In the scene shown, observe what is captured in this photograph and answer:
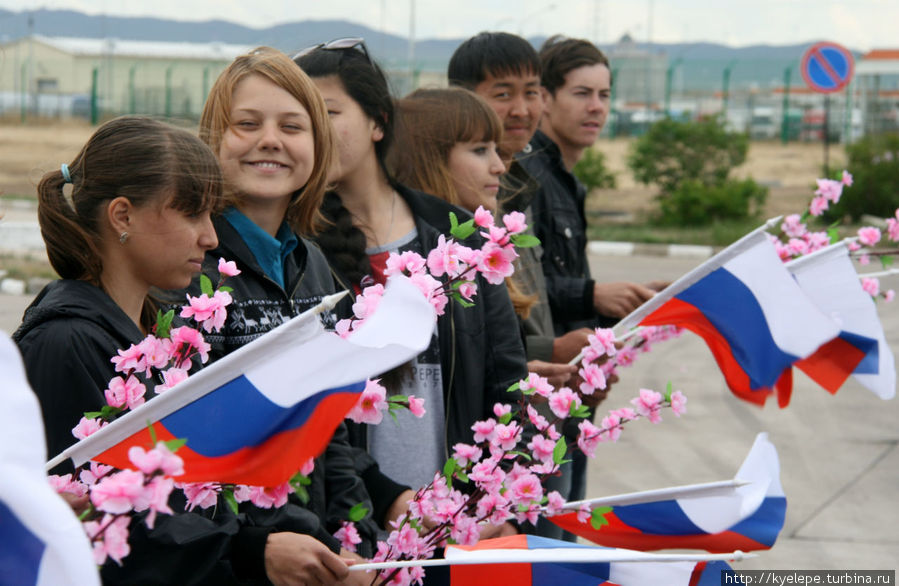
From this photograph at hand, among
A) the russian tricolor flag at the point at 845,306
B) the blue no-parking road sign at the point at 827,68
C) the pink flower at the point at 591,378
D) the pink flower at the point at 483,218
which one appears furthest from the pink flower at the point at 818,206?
the blue no-parking road sign at the point at 827,68

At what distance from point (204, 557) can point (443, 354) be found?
3.58ft

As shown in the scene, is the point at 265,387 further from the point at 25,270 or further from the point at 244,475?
the point at 25,270

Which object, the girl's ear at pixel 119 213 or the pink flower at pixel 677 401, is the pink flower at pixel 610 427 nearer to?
the pink flower at pixel 677 401

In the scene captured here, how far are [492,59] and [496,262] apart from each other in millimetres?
2286

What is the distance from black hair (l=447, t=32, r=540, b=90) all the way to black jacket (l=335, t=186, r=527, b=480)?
1.38 metres

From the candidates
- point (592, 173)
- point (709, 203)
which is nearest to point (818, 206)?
point (709, 203)

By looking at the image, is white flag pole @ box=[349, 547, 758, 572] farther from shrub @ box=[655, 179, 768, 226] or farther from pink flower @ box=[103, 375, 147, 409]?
shrub @ box=[655, 179, 768, 226]

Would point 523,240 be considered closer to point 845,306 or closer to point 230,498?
point 230,498

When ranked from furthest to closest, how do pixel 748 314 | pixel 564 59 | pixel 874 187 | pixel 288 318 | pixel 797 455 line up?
pixel 874 187
pixel 797 455
pixel 564 59
pixel 748 314
pixel 288 318

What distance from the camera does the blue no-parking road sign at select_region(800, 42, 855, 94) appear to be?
57.5ft

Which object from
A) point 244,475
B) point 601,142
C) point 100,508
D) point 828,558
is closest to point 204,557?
point 244,475

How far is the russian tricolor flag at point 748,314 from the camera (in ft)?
9.05

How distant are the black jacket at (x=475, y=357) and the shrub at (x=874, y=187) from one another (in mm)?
15719

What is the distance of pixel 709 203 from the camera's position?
17906mm
